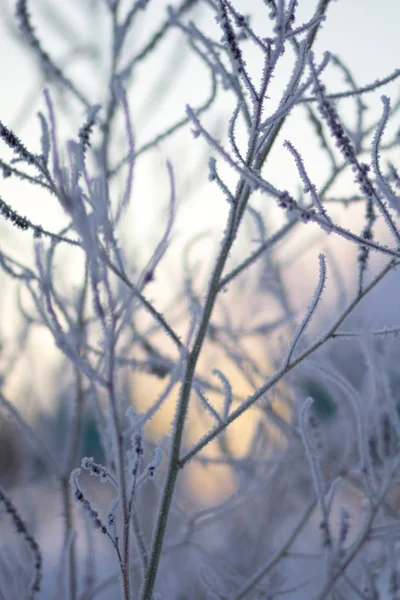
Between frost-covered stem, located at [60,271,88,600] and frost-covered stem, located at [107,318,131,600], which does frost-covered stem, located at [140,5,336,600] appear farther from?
frost-covered stem, located at [60,271,88,600]

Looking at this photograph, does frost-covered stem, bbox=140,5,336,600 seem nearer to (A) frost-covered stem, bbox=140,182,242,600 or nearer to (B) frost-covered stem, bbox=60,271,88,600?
(A) frost-covered stem, bbox=140,182,242,600

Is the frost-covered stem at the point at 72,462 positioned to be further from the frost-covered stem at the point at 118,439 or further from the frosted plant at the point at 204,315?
the frost-covered stem at the point at 118,439

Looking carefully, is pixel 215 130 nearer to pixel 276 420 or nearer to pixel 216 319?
pixel 216 319

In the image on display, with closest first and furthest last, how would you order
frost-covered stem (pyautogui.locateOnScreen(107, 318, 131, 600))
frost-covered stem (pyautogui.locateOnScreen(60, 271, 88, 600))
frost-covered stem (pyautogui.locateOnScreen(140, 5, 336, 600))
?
frost-covered stem (pyautogui.locateOnScreen(107, 318, 131, 600)) < frost-covered stem (pyautogui.locateOnScreen(140, 5, 336, 600)) < frost-covered stem (pyautogui.locateOnScreen(60, 271, 88, 600))

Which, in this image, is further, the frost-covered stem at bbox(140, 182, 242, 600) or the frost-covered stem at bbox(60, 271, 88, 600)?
the frost-covered stem at bbox(60, 271, 88, 600)

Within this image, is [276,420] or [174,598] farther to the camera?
[174,598]

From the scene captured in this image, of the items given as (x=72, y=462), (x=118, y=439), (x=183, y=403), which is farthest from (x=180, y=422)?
(x=72, y=462)

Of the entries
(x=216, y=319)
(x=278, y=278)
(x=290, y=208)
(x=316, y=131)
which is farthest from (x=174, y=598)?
(x=290, y=208)

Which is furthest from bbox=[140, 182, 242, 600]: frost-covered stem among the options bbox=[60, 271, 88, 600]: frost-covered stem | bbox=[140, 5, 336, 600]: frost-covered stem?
bbox=[60, 271, 88, 600]: frost-covered stem

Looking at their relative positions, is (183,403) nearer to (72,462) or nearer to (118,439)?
(118,439)

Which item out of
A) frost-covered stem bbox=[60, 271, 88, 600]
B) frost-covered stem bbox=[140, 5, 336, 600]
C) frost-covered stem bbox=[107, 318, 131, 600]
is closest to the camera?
frost-covered stem bbox=[107, 318, 131, 600]

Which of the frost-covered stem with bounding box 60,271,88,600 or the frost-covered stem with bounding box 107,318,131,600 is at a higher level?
the frost-covered stem with bounding box 60,271,88,600
